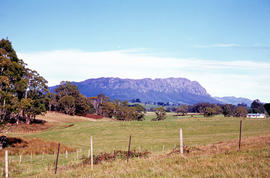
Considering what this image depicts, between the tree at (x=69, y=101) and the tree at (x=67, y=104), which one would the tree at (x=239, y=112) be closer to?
the tree at (x=69, y=101)

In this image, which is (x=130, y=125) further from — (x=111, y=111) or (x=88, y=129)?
(x=111, y=111)

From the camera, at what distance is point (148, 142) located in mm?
52469

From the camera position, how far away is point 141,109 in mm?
153000

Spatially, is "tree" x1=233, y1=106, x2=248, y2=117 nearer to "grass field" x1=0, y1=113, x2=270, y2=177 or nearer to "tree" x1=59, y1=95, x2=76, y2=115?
"grass field" x1=0, y1=113, x2=270, y2=177

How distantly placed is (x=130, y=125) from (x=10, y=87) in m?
49.3

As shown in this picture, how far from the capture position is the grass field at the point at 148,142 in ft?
37.8

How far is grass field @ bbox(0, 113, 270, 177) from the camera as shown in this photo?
11.5 meters

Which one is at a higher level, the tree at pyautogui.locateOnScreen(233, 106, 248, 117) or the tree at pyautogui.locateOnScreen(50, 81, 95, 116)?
the tree at pyautogui.locateOnScreen(50, 81, 95, 116)

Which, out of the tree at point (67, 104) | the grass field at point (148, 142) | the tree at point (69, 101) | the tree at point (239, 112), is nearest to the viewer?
the grass field at point (148, 142)

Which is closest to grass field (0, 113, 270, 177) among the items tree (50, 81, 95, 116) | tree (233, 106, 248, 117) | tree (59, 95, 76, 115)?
tree (59, 95, 76, 115)

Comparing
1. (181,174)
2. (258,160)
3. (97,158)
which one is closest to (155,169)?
(181,174)

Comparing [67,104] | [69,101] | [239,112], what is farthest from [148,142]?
[239,112]

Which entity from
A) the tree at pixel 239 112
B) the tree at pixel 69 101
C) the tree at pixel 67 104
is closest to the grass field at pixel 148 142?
the tree at pixel 67 104

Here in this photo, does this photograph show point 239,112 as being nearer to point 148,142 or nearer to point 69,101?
point 69,101
